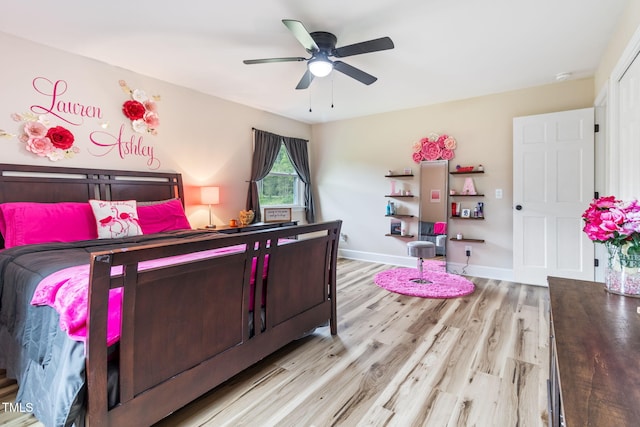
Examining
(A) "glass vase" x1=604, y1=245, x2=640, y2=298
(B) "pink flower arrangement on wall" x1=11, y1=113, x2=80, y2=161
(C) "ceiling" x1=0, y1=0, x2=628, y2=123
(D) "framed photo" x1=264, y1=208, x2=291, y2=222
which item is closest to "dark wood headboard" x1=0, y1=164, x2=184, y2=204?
(B) "pink flower arrangement on wall" x1=11, y1=113, x2=80, y2=161

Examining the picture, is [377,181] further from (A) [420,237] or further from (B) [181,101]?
(B) [181,101]

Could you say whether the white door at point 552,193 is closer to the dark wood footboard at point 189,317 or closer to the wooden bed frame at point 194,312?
the wooden bed frame at point 194,312

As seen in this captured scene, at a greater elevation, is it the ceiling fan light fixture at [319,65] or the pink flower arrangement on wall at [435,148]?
the ceiling fan light fixture at [319,65]

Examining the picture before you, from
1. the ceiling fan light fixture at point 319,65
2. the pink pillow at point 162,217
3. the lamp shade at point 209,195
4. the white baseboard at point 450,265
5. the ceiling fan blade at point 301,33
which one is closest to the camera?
the ceiling fan blade at point 301,33

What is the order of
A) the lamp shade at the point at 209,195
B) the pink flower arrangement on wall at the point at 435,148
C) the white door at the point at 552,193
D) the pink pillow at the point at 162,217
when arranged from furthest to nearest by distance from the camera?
the pink flower arrangement on wall at the point at 435,148 < the lamp shade at the point at 209,195 < the white door at the point at 552,193 < the pink pillow at the point at 162,217

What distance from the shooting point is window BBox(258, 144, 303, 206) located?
514 cm

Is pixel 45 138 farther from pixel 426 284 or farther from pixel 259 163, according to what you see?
pixel 426 284

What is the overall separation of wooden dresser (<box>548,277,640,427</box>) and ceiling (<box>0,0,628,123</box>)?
209 cm

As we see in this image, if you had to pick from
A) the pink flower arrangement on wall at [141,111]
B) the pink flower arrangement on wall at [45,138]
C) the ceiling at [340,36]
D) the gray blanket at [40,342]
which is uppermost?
the ceiling at [340,36]

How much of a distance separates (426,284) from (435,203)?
1.32 metres

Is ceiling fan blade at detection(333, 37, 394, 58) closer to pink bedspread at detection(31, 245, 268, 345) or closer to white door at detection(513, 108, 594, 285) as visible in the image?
pink bedspread at detection(31, 245, 268, 345)

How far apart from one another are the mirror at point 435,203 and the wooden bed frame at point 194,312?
2664mm

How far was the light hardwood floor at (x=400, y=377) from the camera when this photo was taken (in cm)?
167

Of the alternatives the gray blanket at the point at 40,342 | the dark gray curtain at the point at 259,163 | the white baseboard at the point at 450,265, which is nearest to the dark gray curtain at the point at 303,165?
the dark gray curtain at the point at 259,163
